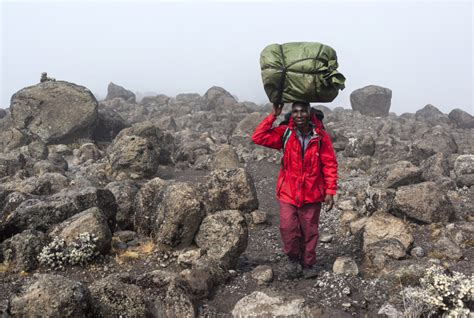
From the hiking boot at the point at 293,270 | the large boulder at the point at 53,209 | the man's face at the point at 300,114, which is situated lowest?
the hiking boot at the point at 293,270

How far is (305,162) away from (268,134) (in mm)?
901

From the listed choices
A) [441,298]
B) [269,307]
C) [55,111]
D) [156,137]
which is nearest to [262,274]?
[269,307]

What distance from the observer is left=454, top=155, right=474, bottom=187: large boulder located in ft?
48.7

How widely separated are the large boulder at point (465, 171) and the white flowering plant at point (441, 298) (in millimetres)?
10348

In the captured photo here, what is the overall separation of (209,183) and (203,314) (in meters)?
5.92

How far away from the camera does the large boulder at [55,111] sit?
23.9m

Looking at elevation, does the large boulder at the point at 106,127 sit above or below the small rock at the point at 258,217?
above

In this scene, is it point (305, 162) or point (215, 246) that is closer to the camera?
point (305, 162)

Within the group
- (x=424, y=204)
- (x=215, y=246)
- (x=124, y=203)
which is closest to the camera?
(x=215, y=246)

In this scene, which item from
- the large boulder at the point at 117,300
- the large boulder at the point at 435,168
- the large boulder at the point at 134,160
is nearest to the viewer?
the large boulder at the point at 117,300

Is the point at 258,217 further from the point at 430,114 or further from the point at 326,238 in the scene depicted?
the point at 430,114

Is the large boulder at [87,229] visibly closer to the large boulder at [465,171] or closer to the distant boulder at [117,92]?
the large boulder at [465,171]

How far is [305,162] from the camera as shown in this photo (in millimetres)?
7285

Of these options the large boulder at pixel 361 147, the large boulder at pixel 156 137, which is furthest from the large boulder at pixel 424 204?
the large boulder at pixel 156 137
